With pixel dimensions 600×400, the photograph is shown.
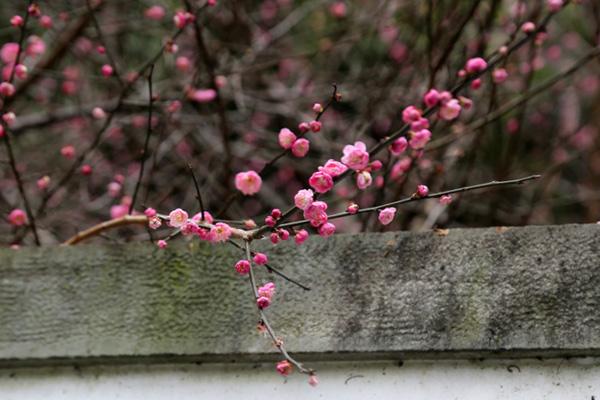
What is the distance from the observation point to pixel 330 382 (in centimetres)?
178

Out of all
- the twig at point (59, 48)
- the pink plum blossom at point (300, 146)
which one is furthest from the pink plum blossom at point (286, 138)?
the twig at point (59, 48)

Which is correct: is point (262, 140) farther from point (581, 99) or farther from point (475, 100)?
point (581, 99)

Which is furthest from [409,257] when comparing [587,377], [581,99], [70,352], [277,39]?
[581,99]

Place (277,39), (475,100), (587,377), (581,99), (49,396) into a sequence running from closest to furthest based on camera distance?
(587,377) < (49,396) < (475,100) < (277,39) < (581,99)

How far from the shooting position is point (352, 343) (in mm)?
1730

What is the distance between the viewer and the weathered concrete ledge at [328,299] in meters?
1.69

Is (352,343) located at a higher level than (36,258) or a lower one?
lower

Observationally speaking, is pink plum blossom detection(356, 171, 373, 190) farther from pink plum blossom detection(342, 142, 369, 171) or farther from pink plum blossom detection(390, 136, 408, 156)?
pink plum blossom detection(390, 136, 408, 156)

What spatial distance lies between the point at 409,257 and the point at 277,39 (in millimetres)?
2469

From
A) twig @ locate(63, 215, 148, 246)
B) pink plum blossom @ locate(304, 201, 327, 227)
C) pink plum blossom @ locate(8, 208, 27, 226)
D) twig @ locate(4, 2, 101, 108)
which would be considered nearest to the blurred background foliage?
twig @ locate(4, 2, 101, 108)

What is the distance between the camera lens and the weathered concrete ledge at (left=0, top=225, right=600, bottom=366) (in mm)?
1687

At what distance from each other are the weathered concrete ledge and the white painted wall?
38mm

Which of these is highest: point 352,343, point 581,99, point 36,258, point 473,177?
point 581,99

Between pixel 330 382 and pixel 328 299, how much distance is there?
173 millimetres
